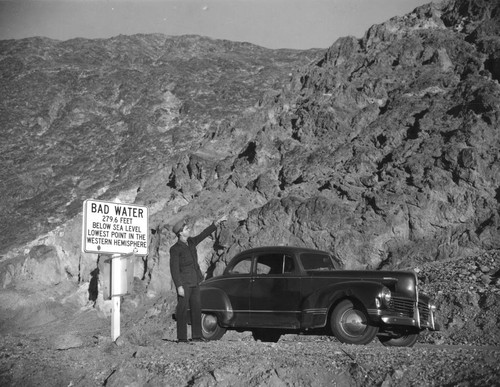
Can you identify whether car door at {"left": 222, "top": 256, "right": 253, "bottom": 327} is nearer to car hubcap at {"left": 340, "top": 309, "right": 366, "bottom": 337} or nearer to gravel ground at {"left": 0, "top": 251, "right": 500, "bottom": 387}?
gravel ground at {"left": 0, "top": 251, "right": 500, "bottom": 387}

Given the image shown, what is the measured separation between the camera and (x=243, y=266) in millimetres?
12109

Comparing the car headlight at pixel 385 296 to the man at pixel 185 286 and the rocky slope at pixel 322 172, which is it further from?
the rocky slope at pixel 322 172

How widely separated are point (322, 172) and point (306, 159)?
1.52 m

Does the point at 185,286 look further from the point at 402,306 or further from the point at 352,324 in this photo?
the point at 402,306

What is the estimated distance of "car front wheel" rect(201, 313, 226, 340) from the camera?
12.1 meters

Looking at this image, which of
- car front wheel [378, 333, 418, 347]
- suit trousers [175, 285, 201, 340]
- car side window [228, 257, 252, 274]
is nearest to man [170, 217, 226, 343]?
suit trousers [175, 285, 201, 340]

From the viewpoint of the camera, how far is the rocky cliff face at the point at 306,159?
25297 millimetres

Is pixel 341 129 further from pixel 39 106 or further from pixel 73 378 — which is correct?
pixel 39 106

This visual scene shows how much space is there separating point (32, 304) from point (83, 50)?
3890 cm

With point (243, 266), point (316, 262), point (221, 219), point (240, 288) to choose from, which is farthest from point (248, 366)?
point (221, 219)

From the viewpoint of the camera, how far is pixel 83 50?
6512 centimetres

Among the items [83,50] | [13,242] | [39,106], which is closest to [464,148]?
[13,242]

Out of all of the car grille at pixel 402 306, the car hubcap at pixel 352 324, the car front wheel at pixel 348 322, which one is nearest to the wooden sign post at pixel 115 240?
the car front wheel at pixel 348 322

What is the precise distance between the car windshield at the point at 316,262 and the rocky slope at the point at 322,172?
4.70 meters
